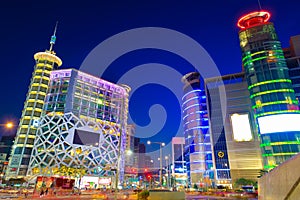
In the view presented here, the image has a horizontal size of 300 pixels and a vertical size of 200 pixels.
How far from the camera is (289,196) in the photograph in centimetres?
779

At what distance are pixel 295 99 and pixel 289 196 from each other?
77.5m

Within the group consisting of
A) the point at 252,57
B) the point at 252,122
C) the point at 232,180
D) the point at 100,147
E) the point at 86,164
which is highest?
the point at 252,57

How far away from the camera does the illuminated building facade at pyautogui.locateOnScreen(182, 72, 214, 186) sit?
3947 inches

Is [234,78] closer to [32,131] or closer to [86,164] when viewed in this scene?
[86,164]

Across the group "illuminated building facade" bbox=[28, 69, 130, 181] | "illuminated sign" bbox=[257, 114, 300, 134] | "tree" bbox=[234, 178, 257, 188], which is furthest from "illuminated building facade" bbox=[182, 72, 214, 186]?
"illuminated sign" bbox=[257, 114, 300, 134]

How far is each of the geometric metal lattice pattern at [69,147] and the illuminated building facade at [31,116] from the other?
3.24 metres

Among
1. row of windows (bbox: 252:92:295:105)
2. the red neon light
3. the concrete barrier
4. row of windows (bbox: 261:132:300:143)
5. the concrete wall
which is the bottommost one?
the concrete barrier

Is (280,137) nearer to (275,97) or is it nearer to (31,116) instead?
(275,97)

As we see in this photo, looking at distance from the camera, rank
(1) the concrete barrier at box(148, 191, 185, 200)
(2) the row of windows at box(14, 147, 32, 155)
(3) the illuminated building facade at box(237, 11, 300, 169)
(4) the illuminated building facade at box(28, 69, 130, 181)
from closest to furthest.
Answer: (1) the concrete barrier at box(148, 191, 185, 200)
(3) the illuminated building facade at box(237, 11, 300, 169)
(4) the illuminated building facade at box(28, 69, 130, 181)
(2) the row of windows at box(14, 147, 32, 155)

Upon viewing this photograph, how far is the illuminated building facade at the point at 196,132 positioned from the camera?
100 m

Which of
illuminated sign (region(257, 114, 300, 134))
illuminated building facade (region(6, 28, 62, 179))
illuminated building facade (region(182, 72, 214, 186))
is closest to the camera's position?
illuminated sign (region(257, 114, 300, 134))

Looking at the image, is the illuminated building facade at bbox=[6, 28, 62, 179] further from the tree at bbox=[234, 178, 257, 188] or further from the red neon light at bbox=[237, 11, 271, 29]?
the red neon light at bbox=[237, 11, 271, 29]

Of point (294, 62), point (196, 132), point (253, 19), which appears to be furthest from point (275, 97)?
point (196, 132)

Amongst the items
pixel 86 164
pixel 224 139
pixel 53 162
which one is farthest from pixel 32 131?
pixel 224 139
